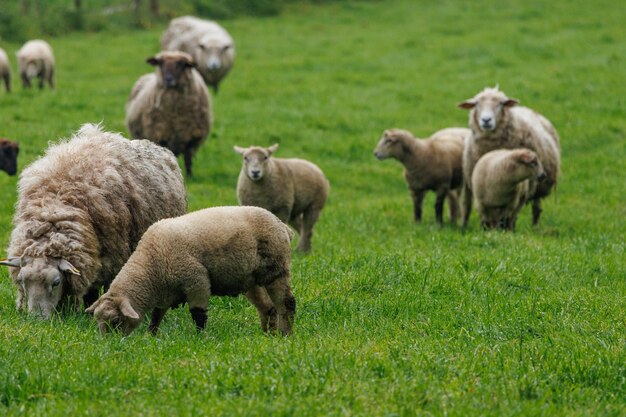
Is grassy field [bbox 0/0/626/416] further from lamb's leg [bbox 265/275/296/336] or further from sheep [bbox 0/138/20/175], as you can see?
sheep [bbox 0/138/20/175]

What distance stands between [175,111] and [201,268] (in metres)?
8.61

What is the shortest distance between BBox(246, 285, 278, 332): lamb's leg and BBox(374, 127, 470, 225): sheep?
6325 millimetres

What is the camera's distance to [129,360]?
534cm

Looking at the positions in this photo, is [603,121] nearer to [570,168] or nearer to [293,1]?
[570,168]

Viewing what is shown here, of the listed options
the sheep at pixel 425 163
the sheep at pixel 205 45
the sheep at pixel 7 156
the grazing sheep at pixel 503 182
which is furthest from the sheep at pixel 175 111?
the sheep at pixel 205 45

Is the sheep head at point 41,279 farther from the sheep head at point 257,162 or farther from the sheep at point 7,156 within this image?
the sheep at point 7,156

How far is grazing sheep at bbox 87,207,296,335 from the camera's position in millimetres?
6172

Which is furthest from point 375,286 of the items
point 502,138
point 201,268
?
point 502,138

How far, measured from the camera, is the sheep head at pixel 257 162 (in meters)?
10.0

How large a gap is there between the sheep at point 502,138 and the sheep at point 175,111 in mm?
4307

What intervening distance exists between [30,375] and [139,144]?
352 centimetres

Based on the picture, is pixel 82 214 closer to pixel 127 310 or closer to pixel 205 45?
pixel 127 310

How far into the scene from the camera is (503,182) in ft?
37.8

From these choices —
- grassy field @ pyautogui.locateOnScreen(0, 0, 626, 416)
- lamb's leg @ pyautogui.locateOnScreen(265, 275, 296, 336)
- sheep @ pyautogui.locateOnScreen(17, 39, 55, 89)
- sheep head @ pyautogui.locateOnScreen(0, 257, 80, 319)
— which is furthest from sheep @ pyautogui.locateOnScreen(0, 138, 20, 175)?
sheep @ pyautogui.locateOnScreen(17, 39, 55, 89)
